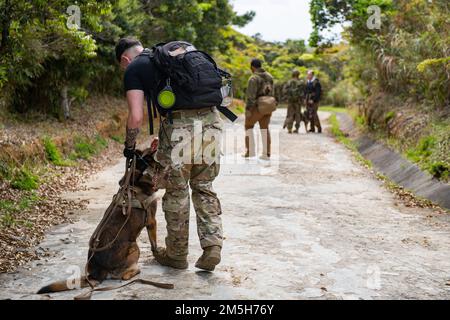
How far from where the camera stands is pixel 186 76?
4438mm

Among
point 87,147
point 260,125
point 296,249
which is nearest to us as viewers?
point 296,249

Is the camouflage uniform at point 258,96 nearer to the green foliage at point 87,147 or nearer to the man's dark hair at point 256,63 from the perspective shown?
the man's dark hair at point 256,63

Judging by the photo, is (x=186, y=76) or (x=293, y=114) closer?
(x=186, y=76)

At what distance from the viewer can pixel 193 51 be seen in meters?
4.55

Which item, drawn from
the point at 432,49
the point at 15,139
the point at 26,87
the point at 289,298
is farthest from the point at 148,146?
the point at 432,49

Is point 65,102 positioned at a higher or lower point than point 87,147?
higher

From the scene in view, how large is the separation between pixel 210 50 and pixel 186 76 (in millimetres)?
16925

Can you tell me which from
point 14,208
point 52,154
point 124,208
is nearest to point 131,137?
point 124,208

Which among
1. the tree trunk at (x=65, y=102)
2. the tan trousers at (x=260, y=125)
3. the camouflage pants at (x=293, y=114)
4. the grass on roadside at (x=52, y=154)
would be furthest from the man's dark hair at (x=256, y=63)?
the camouflage pants at (x=293, y=114)

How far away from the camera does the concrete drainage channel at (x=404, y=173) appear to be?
308 inches

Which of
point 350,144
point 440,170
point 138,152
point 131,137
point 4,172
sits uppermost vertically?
point 131,137

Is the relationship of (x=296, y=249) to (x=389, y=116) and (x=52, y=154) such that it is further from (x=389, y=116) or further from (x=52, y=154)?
(x=389, y=116)
